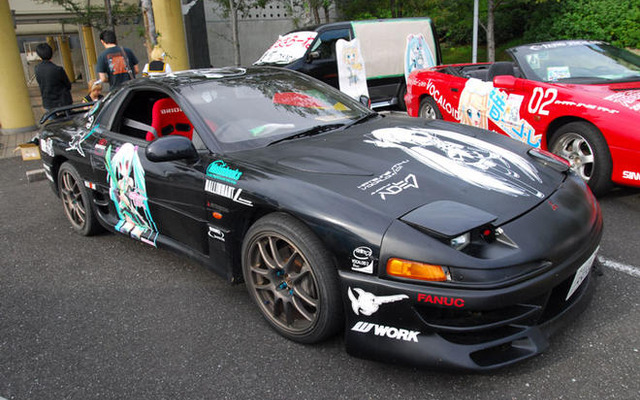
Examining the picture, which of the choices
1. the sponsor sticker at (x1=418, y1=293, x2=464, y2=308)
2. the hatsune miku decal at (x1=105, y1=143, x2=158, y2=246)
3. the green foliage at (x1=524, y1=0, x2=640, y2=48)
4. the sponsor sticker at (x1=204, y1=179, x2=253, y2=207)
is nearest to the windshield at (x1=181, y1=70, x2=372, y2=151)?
the sponsor sticker at (x1=204, y1=179, x2=253, y2=207)

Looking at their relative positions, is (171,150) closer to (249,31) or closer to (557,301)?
(557,301)

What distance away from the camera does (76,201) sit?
14.4 ft

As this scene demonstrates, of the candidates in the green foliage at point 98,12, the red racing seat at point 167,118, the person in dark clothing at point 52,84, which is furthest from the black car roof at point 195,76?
the green foliage at point 98,12

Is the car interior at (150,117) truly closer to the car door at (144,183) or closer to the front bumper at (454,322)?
the car door at (144,183)

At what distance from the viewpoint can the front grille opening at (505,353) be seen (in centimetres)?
206

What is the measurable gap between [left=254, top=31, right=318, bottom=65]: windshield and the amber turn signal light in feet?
24.3

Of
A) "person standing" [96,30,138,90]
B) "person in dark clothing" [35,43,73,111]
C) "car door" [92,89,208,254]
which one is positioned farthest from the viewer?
"person in dark clothing" [35,43,73,111]

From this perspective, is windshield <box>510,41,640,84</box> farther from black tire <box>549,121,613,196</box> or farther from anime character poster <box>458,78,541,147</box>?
black tire <box>549,121,613,196</box>

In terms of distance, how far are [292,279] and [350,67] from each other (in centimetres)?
724

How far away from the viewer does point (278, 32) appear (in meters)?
19.1

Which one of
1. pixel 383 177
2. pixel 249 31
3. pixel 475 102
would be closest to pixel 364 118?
pixel 383 177

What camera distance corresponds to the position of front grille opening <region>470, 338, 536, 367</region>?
6.75ft

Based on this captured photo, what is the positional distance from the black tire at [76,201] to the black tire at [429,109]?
4.20 meters

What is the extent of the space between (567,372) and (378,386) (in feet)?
2.73
